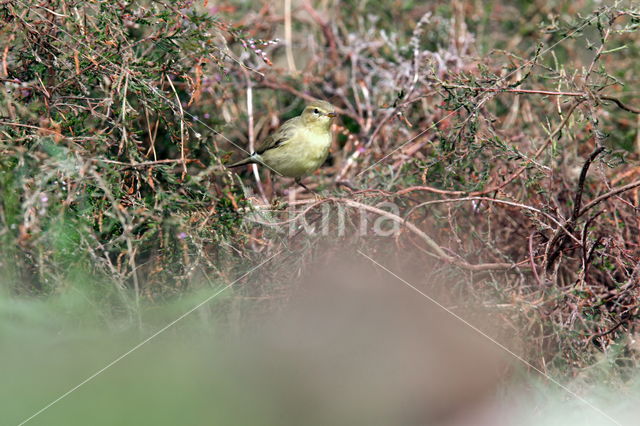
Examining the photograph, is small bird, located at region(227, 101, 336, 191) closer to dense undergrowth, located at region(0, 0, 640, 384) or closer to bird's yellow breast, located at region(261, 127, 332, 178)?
bird's yellow breast, located at region(261, 127, 332, 178)

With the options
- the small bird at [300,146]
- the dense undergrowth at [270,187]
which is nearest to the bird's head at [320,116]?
A: the small bird at [300,146]

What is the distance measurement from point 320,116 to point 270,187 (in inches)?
16.4

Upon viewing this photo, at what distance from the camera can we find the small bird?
9.52 feet

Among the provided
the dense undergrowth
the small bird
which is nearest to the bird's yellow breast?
the small bird

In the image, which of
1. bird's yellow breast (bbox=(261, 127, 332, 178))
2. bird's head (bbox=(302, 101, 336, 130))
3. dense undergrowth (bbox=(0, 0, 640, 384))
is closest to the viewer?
dense undergrowth (bbox=(0, 0, 640, 384))

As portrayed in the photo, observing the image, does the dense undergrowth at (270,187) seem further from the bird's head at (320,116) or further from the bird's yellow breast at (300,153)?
the bird's head at (320,116)

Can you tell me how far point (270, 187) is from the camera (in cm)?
304

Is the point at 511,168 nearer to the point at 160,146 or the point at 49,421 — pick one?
the point at 160,146

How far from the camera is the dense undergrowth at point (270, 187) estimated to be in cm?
161

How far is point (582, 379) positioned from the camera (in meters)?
1.76

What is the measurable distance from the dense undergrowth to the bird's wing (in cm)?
17

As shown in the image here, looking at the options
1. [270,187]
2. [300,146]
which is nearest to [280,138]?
Answer: [300,146]

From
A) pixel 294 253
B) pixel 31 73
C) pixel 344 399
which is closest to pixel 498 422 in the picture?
pixel 344 399

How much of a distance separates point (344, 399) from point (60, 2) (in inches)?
68.0
